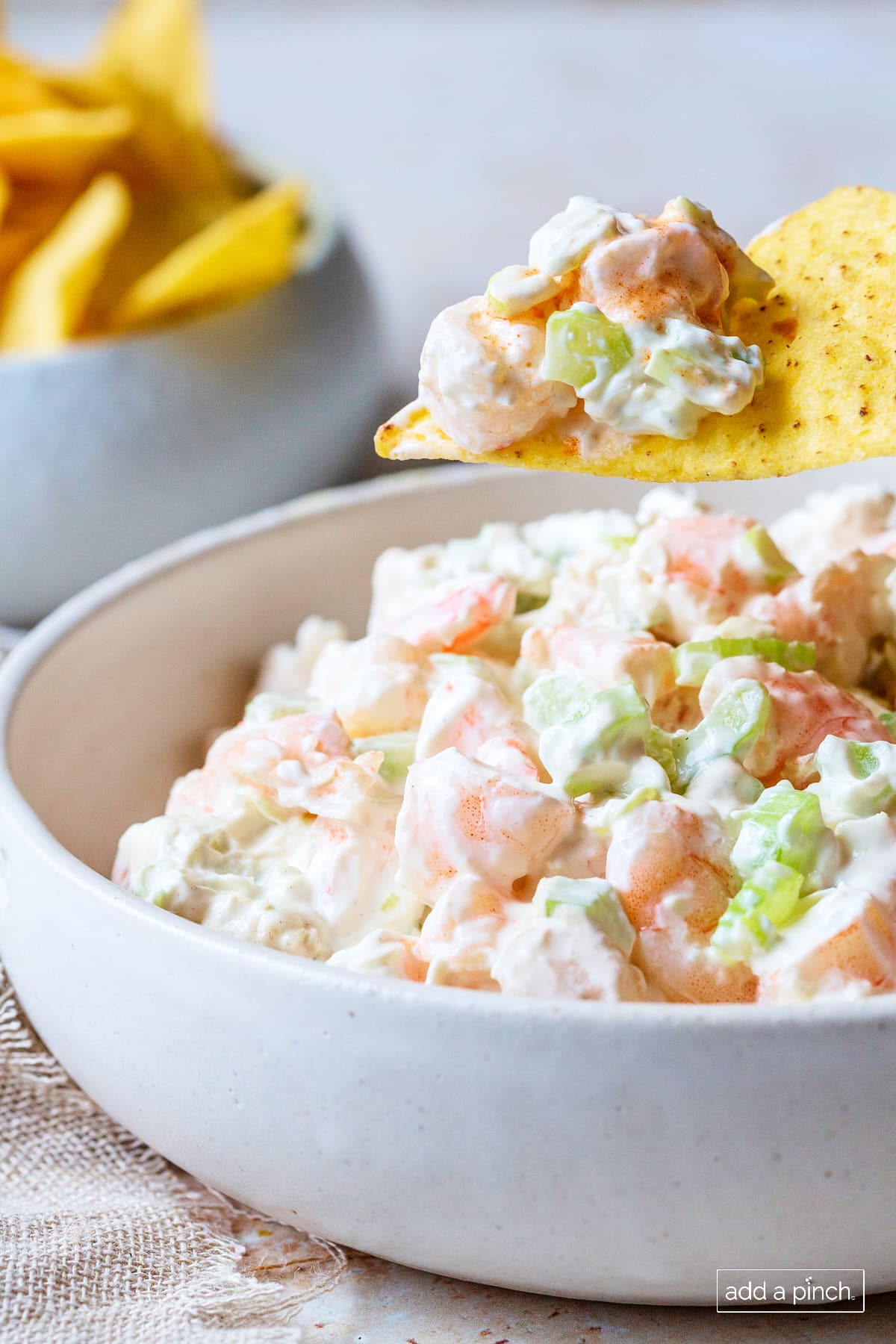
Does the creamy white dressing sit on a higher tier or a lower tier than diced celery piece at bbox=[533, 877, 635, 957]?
higher

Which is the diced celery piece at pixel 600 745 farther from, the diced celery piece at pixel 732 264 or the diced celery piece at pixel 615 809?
the diced celery piece at pixel 732 264

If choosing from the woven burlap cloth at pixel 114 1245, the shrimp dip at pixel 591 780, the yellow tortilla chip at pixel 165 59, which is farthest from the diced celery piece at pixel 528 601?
the yellow tortilla chip at pixel 165 59

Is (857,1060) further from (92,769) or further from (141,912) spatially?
(92,769)

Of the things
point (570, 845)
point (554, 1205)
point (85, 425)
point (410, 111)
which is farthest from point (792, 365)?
point (410, 111)

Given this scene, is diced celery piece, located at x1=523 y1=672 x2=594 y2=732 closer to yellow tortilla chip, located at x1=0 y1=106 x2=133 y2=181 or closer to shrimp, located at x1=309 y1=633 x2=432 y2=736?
shrimp, located at x1=309 y1=633 x2=432 y2=736

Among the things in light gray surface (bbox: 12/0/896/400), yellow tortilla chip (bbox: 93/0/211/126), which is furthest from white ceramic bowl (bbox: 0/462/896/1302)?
light gray surface (bbox: 12/0/896/400)
